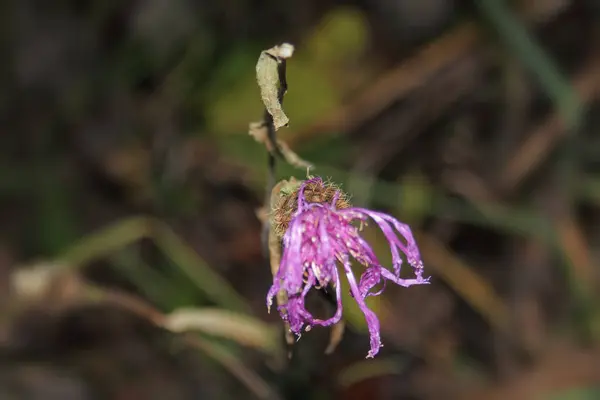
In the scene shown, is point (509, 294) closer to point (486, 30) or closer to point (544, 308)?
point (544, 308)

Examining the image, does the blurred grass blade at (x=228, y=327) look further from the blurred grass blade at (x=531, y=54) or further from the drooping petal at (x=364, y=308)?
the blurred grass blade at (x=531, y=54)

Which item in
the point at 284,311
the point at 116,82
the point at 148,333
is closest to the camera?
the point at 284,311

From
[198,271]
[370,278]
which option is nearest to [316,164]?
[198,271]

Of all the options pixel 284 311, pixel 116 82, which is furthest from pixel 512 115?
pixel 284 311

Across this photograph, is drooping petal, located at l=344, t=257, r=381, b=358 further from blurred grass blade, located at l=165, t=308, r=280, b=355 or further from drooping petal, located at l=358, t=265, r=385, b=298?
blurred grass blade, located at l=165, t=308, r=280, b=355

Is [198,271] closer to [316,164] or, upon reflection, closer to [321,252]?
[316,164]

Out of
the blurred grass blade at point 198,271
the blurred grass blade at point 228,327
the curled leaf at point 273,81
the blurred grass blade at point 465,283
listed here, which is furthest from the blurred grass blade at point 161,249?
→ the curled leaf at point 273,81
